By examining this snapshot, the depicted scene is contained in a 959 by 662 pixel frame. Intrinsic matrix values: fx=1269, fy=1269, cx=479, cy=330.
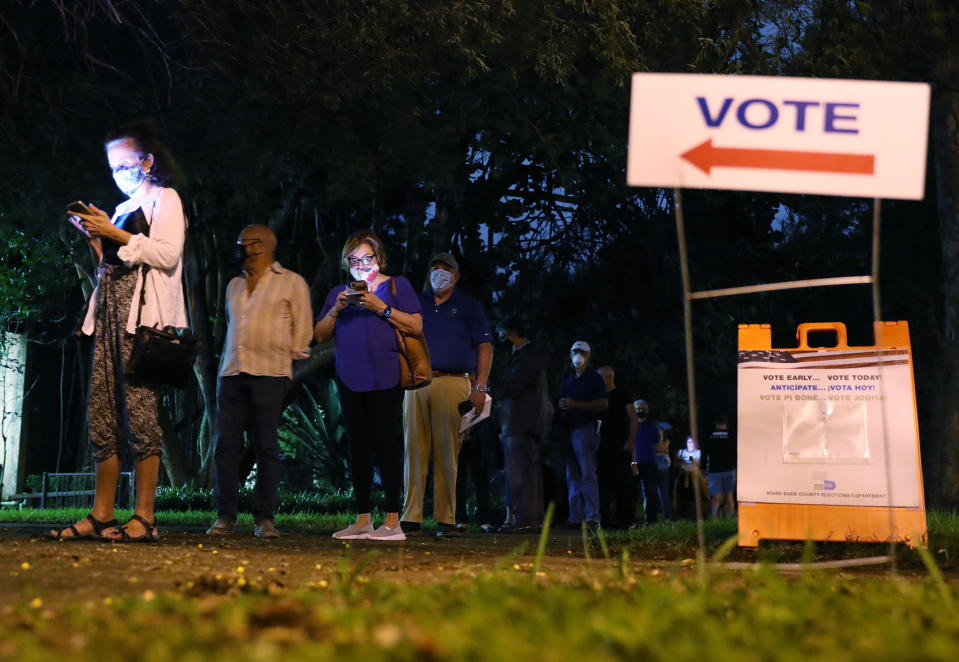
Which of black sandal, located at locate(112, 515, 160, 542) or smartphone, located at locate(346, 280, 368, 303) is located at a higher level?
smartphone, located at locate(346, 280, 368, 303)

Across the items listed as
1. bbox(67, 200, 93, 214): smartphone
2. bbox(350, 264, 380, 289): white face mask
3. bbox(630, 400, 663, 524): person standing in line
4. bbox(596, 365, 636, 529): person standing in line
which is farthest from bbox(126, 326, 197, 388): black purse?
bbox(630, 400, 663, 524): person standing in line

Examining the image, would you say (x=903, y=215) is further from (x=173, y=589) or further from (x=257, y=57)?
(x=173, y=589)

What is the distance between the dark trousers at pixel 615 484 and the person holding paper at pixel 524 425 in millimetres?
2079

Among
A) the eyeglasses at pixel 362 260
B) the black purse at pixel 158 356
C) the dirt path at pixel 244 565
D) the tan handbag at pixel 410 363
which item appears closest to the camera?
the dirt path at pixel 244 565

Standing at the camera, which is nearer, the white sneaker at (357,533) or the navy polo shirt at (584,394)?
the white sneaker at (357,533)

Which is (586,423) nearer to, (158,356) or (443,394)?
(443,394)

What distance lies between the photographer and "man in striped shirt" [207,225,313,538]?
8.09 meters

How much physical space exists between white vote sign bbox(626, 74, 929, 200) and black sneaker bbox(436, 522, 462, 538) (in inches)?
181

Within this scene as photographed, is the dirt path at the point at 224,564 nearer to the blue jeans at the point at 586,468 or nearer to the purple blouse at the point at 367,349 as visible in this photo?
the purple blouse at the point at 367,349

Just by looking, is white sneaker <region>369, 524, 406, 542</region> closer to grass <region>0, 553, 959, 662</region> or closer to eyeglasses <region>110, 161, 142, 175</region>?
eyeglasses <region>110, 161, 142, 175</region>

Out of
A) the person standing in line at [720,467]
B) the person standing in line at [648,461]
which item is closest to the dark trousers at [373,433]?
the person standing in line at [648,461]

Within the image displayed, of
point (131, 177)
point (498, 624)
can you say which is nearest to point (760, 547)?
point (131, 177)

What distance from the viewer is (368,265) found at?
871 centimetres

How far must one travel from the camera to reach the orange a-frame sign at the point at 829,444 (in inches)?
273
